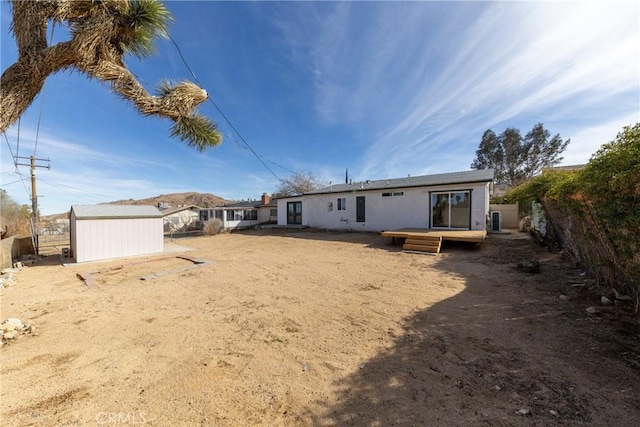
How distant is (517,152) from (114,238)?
36.1m

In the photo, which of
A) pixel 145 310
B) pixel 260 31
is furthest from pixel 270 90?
pixel 145 310

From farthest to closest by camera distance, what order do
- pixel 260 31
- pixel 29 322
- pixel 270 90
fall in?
1. pixel 270 90
2. pixel 260 31
3. pixel 29 322

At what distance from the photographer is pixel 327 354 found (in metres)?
2.94

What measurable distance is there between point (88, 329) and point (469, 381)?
5325 millimetres

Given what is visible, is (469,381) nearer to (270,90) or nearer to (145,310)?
(145,310)

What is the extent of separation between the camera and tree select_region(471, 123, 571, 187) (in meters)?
25.7

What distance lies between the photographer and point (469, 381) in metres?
2.37

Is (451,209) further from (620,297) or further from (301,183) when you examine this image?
(301,183)

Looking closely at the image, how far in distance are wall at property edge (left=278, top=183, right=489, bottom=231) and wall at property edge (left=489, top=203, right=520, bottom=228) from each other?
17.9ft

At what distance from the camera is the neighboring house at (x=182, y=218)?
2633 cm

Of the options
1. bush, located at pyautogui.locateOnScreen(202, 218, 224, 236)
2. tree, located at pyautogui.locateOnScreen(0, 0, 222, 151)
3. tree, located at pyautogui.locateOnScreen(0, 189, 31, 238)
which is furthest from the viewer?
bush, located at pyautogui.locateOnScreen(202, 218, 224, 236)

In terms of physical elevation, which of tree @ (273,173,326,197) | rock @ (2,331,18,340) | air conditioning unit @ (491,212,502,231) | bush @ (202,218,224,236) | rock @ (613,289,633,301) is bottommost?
rock @ (2,331,18,340)

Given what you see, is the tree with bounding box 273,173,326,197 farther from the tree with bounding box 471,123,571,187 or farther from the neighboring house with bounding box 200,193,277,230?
the tree with bounding box 471,123,571,187

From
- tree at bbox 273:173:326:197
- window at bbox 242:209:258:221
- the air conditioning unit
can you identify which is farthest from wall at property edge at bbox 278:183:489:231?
tree at bbox 273:173:326:197
